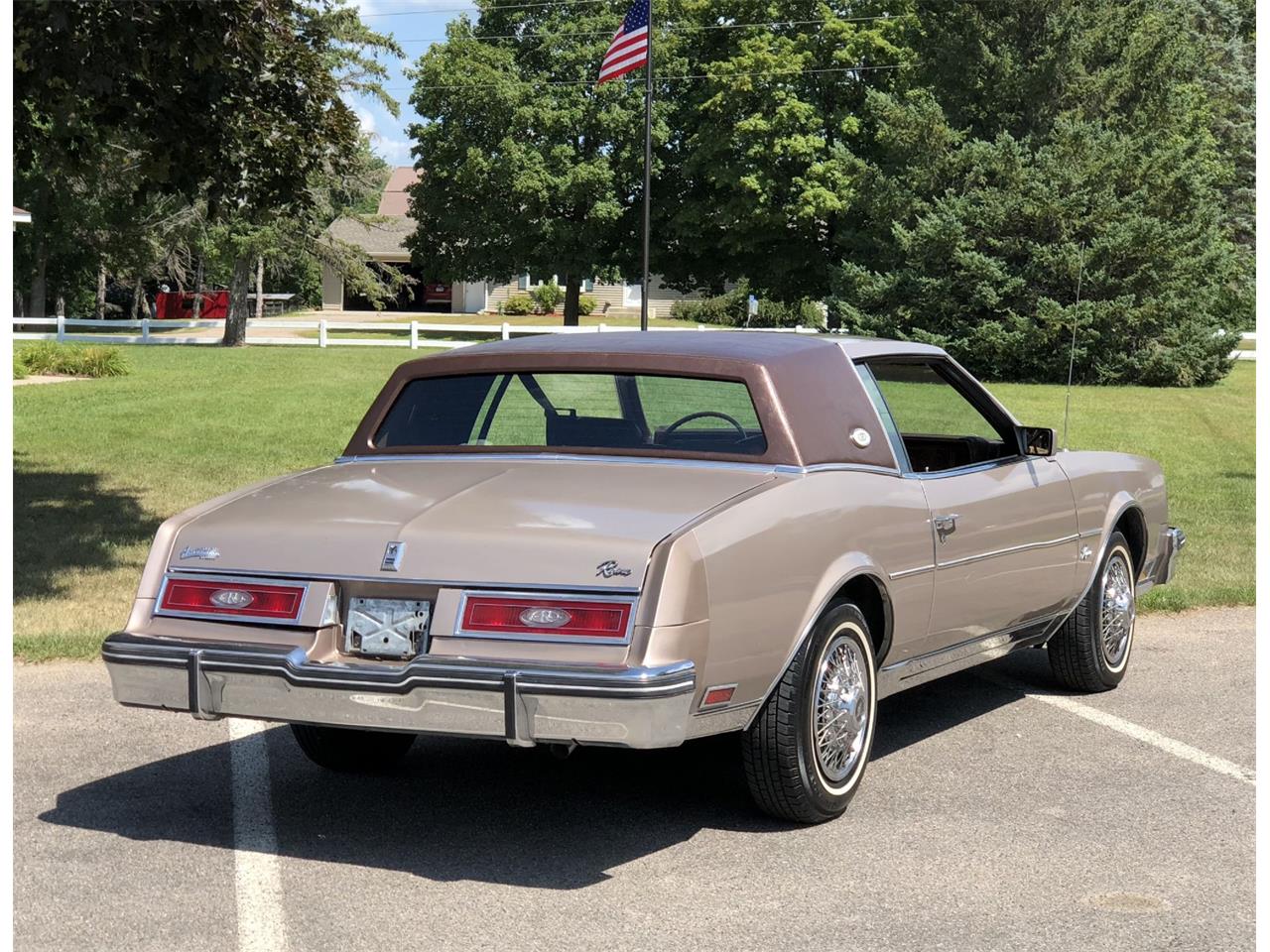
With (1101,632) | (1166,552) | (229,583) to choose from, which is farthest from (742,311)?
(229,583)

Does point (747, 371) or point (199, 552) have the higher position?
point (747, 371)

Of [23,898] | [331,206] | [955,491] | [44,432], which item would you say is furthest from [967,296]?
[23,898]

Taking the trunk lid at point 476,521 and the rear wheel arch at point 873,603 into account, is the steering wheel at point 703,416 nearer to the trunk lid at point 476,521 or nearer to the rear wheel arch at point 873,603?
the trunk lid at point 476,521

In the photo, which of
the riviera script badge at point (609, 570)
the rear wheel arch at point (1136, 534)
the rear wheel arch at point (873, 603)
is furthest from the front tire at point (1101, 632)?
the riviera script badge at point (609, 570)

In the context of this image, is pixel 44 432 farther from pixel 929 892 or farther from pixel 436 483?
pixel 929 892

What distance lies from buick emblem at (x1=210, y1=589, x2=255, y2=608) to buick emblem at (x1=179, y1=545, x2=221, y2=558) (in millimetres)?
121

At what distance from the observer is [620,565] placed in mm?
4656

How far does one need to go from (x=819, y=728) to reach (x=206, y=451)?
15061 mm

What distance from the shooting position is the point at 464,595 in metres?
4.75

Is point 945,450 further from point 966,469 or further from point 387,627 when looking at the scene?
point 387,627

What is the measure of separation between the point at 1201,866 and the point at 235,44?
818 centimetres

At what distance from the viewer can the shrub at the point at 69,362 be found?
1241 inches

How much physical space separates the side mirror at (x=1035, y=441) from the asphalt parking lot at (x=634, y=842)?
44.3 inches

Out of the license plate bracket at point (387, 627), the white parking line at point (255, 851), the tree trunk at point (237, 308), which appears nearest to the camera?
the white parking line at point (255, 851)
